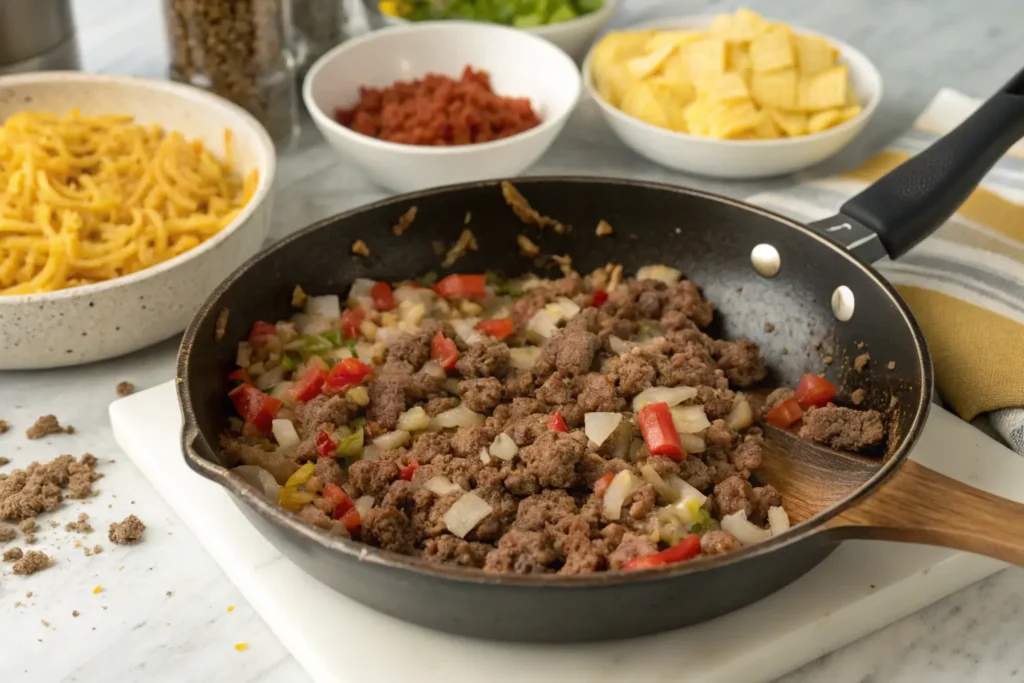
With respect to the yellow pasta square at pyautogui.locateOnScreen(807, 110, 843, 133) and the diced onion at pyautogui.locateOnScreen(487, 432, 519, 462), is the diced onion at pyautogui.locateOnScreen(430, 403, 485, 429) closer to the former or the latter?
the diced onion at pyautogui.locateOnScreen(487, 432, 519, 462)

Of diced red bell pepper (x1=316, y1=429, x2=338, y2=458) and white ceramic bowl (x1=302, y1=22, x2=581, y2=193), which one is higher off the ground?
white ceramic bowl (x1=302, y1=22, x2=581, y2=193)

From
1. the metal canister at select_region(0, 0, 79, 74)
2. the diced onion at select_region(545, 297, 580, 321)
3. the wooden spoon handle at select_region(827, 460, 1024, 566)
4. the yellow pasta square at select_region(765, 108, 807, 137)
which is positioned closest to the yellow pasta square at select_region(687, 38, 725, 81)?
the yellow pasta square at select_region(765, 108, 807, 137)

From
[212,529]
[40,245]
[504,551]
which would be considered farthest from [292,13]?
[504,551]

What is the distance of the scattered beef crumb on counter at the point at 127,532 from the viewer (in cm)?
154

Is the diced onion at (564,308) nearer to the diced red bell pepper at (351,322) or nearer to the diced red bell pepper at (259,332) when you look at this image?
the diced red bell pepper at (351,322)

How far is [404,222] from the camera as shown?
192 cm

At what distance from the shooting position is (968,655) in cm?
139

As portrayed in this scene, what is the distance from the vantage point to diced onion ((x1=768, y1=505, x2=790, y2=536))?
1438mm

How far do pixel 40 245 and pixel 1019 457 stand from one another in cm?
155

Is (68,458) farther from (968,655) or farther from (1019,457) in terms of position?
(1019,457)

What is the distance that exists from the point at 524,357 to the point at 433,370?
0.51ft

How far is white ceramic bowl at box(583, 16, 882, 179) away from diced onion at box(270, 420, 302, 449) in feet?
3.47

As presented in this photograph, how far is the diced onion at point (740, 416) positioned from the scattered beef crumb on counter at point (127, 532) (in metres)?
0.86

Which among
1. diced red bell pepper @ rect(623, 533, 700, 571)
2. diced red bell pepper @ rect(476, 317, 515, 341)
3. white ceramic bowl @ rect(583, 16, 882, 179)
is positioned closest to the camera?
diced red bell pepper @ rect(623, 533, 700, 571)
